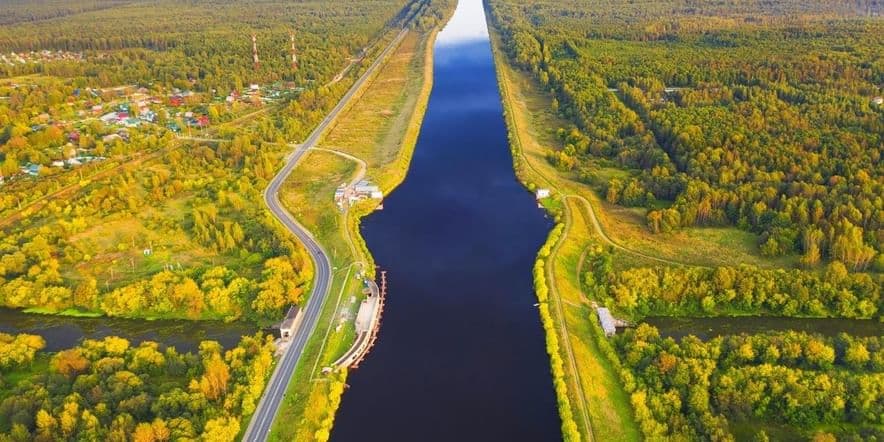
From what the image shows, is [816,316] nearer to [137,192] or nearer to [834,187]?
[834,187]

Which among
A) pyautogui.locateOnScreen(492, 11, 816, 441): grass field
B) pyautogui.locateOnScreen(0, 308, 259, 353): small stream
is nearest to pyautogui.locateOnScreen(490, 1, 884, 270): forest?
pyautogui.locateOnScreen(492, 11, 816, 441): grass field

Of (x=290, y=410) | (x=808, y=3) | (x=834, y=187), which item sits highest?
(x=808, y=3)

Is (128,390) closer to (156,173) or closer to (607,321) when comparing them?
(607,321)

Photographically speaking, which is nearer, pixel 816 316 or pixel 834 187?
pixel 816 316

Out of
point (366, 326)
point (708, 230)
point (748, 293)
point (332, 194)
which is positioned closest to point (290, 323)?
point (366, 326)

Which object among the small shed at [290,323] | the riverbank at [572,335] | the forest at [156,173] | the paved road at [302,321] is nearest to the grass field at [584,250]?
the riverbank at [572,335]

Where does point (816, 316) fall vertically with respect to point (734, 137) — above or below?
below

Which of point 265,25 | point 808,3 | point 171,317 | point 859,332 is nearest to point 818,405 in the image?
point 859,332

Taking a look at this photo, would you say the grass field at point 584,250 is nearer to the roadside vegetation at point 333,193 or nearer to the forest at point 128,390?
the roadside vegetation at point 333,193
